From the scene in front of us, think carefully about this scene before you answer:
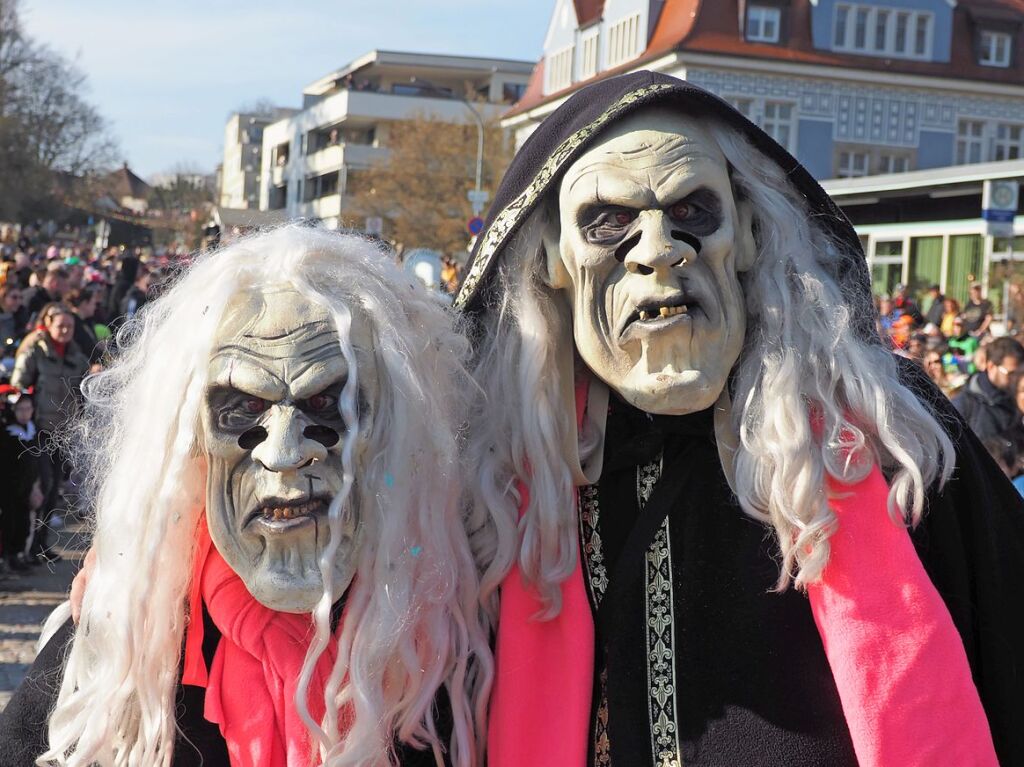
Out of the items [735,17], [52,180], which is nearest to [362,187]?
[52,180]

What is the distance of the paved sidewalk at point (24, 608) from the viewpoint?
592cm

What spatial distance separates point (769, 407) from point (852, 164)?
3367 centimetres

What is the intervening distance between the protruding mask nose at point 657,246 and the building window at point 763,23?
31.5 meters

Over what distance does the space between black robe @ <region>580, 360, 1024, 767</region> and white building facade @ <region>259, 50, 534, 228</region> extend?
154ft

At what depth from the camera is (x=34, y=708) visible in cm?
222

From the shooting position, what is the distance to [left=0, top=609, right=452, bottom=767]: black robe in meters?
2.11

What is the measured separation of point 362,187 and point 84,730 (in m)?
42.5

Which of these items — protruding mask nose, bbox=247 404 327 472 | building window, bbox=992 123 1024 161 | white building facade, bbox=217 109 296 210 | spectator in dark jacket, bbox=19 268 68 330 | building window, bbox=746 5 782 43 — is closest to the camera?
protruding mask nose, bbox=247 404 327 472

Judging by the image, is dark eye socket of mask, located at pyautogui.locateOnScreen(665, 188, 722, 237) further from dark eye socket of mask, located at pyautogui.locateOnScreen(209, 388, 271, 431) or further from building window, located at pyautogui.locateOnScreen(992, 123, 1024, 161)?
building window, located at pyautogui.locateOnScreen(992, 123, 1024, 161)

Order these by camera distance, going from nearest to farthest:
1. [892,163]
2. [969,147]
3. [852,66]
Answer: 1. [852,66]
2. [892,163]
3. [969,147]

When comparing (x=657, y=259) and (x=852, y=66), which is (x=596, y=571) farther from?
(x=852, y=66)

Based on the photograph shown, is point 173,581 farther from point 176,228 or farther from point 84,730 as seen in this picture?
point 176,228

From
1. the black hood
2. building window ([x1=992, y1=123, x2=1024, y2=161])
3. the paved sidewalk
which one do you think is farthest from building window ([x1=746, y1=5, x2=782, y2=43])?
the black hood

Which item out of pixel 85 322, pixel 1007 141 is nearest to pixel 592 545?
pixel 85 322
